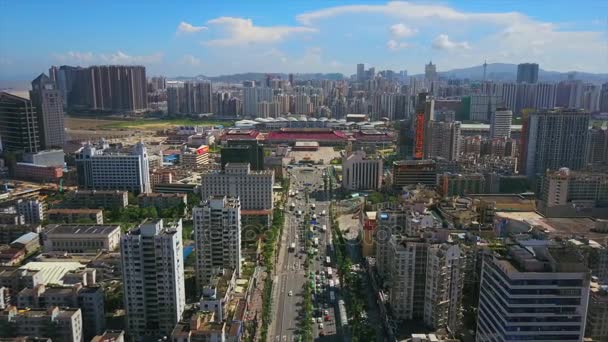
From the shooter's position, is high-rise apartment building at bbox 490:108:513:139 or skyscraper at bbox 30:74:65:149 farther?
high-rise apartment building at bbox 490:108:513:139

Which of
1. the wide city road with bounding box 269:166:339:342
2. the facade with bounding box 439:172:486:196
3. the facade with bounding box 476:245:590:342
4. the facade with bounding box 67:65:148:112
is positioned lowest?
the wide city road with bounding box 269:166:339:342

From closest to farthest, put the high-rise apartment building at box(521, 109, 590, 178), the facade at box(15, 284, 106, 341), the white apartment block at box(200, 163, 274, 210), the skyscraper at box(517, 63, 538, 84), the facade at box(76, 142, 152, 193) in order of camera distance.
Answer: the facade at box(15, 284, 106, 341) < the white apartment block at box(200, 163, 274, 210) < the facade at box(76, 142, 152, 193) < the high-rise apartment building at box(521, 109, 590, 178) < the skyscraper at box(517, 63, 538, 84)

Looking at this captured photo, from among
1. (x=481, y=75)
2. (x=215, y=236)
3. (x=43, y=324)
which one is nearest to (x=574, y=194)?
(x=215, y=236)

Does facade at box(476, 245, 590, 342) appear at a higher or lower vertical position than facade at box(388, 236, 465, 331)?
higher

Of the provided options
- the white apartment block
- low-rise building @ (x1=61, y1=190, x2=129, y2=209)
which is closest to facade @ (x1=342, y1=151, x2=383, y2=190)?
the white apartment block

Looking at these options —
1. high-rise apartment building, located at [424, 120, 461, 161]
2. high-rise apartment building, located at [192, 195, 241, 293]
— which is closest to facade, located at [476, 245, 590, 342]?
high-rise apartment building, located at [192, 195, 241, 293]

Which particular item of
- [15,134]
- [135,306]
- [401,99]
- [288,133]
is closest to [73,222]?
[135,306]

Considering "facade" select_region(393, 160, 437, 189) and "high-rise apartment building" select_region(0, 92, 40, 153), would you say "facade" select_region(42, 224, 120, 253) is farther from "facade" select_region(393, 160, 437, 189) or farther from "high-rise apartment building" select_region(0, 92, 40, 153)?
"high-rise apartment building" select_region(0, 92, 40, 153)

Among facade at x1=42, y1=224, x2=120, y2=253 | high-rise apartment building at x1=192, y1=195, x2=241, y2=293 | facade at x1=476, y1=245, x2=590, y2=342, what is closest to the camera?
facade at x1=476, y1=245, x2=590, y2=342

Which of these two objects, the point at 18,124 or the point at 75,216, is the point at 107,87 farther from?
the point at 75,216
